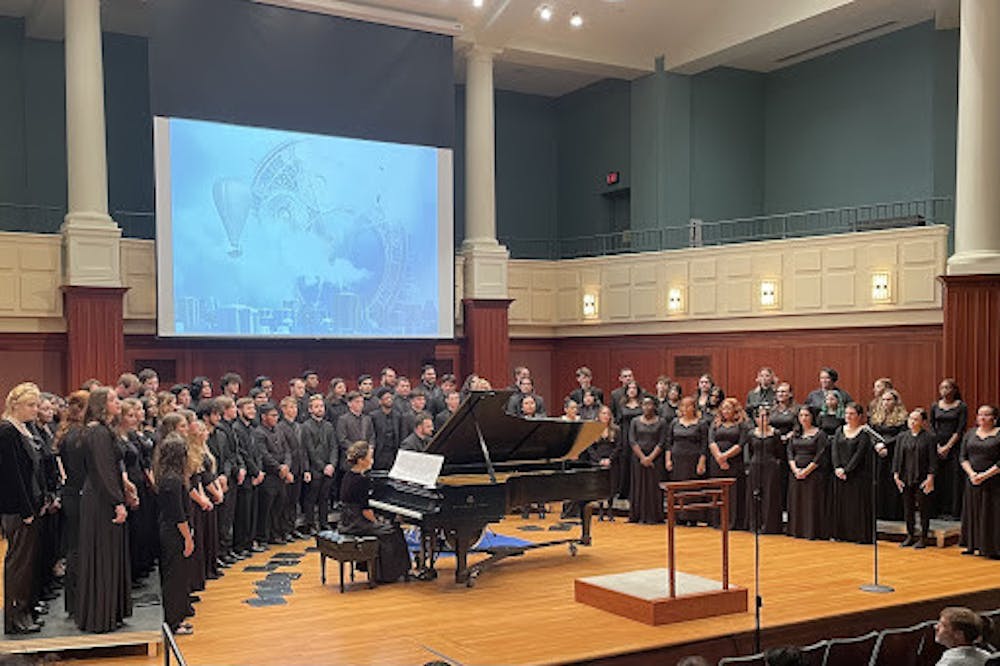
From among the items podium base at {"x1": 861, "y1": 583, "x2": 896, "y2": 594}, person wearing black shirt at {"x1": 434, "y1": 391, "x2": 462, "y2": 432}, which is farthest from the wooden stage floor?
person wearing black shirt at {"x1": 434, "y1": 391, "x2": 462, "y2": 432}

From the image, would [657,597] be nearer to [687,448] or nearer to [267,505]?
[687,448]

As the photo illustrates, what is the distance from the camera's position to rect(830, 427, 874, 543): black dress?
31.8 ft

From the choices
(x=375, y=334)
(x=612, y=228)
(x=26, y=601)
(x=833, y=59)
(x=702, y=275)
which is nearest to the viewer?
(x=26, y=601)

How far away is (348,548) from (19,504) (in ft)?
8.28

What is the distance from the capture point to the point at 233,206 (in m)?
13.5

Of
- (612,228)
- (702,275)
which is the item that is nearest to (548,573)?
(702,275)

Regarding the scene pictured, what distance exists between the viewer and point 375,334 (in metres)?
14.7

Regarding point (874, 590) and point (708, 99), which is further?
point (708, 99)

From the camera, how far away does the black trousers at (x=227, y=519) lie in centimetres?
881

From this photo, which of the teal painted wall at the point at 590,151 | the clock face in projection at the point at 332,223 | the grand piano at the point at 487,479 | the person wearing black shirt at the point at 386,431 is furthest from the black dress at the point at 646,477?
the teal painted wall at the point at 590,151

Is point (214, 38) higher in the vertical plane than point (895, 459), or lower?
higher

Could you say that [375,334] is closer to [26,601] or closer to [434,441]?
[434,441]

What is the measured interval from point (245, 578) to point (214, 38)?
810 centimetres

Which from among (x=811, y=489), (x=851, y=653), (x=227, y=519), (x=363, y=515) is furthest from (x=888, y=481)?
(x=227, y=519)
